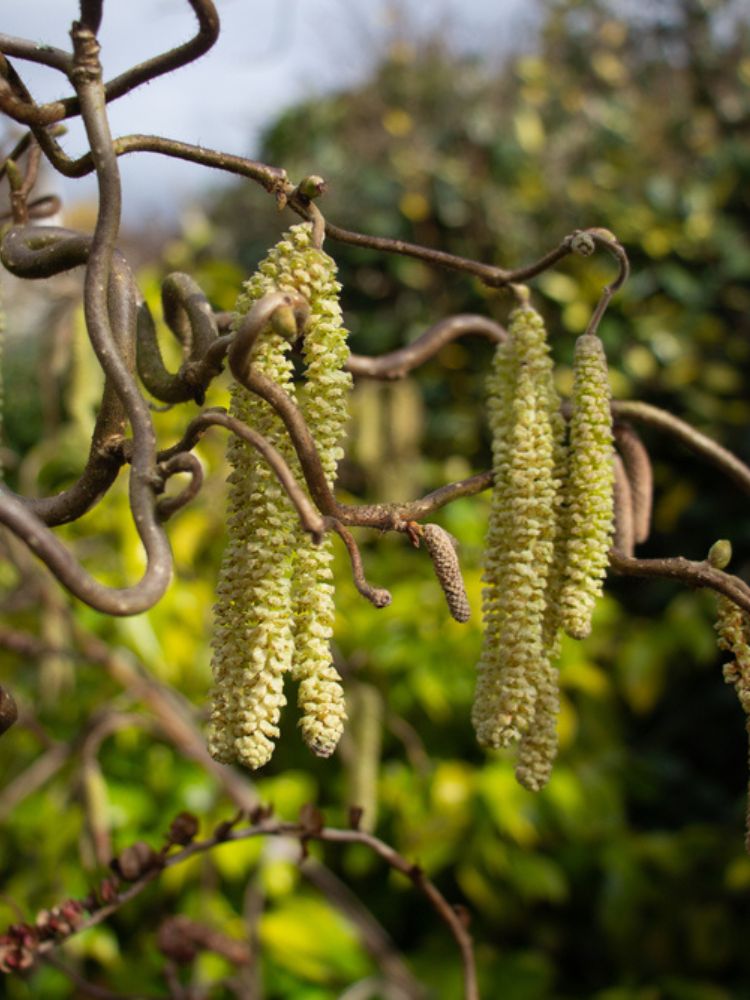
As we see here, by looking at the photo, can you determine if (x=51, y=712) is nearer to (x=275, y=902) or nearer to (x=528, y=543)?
(x=275, y=902)

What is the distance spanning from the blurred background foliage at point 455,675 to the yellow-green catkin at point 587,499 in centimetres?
86

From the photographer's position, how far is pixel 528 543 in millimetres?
687

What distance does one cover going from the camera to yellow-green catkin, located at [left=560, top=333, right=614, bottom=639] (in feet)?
2.25

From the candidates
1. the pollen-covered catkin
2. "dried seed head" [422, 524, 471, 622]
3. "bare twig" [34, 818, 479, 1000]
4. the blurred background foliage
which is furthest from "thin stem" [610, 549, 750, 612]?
the blurred background foliage

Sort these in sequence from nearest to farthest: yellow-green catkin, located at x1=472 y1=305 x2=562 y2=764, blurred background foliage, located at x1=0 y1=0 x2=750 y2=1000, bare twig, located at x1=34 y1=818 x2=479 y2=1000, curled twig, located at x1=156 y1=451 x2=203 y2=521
Result: curled twig, located at x1=156 y1=451 x2=203 y2=521, yellow-green catkin, located at x1=472 y1=305 x2=562 y2=764, bare twig, located at x1=34 y1=818 x2=479 y2=1000, blurred background foliage, located at x1=0 y1=0 x2=750 y2=1000

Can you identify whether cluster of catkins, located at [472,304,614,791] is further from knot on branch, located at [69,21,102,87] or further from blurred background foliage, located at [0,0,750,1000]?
blurred background foliage, located at [0,0,750,1000]

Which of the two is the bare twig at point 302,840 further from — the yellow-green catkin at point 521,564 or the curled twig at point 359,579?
the curled twig at point 359,579

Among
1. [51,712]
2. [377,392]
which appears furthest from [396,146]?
[51,712]

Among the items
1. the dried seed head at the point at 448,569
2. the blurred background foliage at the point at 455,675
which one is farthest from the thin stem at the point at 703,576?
the blurred background foliage at the point at 455,675

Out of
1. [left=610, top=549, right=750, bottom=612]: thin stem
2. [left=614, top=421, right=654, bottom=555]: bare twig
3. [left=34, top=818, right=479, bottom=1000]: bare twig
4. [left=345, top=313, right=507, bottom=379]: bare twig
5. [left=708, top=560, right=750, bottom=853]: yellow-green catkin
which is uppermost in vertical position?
[left=345, top=313, right=507, bottom=379]: bare twig

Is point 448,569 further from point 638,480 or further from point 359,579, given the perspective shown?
point 638,480

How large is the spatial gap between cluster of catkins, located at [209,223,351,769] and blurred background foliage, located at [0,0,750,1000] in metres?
0.84

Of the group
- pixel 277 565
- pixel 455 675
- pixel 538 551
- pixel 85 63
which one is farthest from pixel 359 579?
pixel 455 675

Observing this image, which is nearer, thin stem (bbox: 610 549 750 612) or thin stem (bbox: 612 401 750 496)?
thin stem (bbox: 610 549 750 612)
